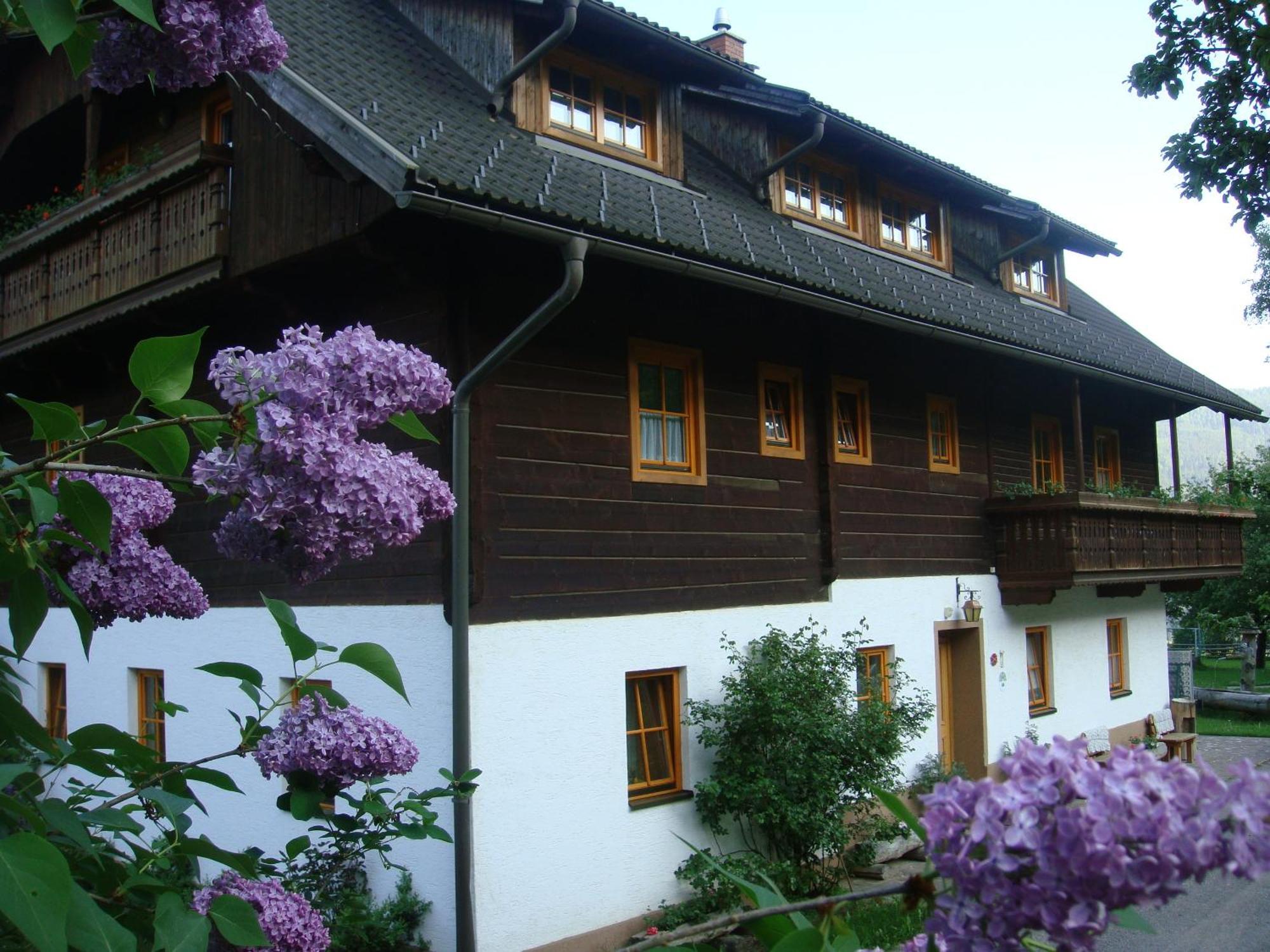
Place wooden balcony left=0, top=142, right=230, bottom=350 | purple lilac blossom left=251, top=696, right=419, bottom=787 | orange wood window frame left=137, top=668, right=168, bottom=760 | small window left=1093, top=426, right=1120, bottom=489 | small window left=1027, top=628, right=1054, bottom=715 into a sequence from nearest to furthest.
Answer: purple lilac blossom left=251, top=696, right=419, bottom=787 → wooden balcony left=0, top=142, right=230, bottom=350 → orange wood window frame left=137, top=668, right=168, bottom=760 → small window left=1027, top=628, right=1054, bottom=715 → small window left=1093, top=426, right=1120, bottom=489

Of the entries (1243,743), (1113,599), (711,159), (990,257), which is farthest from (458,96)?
(1243,743)

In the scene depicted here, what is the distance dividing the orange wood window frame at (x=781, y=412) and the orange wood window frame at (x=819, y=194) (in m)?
2.19

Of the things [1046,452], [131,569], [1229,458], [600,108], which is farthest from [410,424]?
[1229,458]

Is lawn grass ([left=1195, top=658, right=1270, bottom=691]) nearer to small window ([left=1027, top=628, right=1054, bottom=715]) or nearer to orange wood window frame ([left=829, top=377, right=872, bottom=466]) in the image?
small window ([left=1027, top=628, right=1054, bottom=715])

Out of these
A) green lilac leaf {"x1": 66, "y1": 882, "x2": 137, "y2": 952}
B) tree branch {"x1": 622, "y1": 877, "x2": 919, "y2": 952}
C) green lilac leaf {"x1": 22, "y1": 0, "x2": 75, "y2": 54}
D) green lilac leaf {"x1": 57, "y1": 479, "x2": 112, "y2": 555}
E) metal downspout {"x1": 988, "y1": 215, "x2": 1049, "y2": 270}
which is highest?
metal downspout {"x1": 988, "y1": 215, "x2": 1049, "y2": 270}

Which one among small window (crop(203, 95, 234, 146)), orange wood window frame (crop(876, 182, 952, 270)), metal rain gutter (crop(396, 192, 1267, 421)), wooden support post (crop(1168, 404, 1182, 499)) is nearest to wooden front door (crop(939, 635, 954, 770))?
metal rain gutter (crop(396, 192, 1267, 421))

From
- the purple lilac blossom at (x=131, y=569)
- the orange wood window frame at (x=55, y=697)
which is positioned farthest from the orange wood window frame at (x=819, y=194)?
the purple lilac blossom at (x=131, y=569)

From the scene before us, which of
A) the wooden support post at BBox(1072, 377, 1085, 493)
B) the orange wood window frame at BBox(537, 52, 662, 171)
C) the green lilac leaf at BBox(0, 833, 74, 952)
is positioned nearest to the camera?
the green lilac leaf at BBox(0, 833, 74, 952)

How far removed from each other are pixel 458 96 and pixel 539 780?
564 centimetres

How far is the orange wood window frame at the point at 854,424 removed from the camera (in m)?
11.9

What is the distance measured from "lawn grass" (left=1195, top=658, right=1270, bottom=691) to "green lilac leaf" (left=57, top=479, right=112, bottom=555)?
32.2 metres

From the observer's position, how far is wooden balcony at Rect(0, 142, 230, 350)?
9258mm

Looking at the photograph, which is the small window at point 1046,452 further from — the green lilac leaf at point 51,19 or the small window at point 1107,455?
the green lilac leaf at point 51,19

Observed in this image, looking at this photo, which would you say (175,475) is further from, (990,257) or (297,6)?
(990,257)
